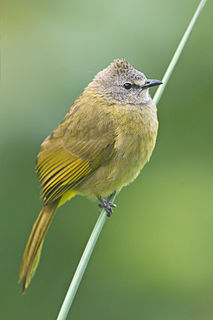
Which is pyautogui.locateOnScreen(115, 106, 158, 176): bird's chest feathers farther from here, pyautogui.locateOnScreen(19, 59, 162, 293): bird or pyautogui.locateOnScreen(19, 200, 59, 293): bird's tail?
pyautogui.locateOnScreen(19, 200, 59, 293): bird's tail

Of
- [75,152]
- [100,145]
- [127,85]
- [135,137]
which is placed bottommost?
[75,152]

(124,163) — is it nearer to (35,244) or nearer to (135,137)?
(135,137)

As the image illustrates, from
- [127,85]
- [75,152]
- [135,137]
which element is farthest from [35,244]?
[127,85]

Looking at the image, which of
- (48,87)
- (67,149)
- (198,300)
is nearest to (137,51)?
(48,87)

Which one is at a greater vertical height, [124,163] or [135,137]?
[135,137]

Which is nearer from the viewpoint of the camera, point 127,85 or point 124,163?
point 124,163
